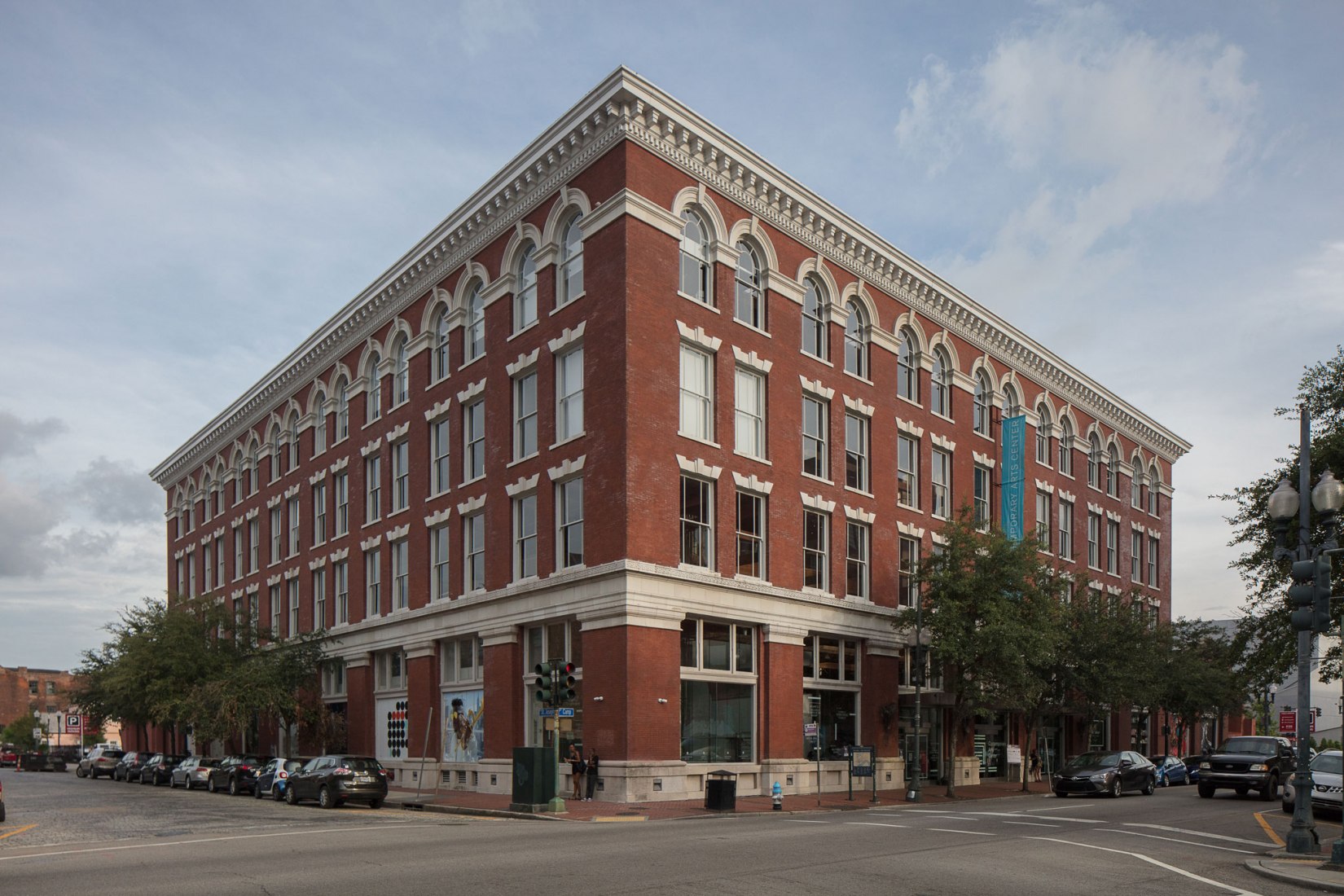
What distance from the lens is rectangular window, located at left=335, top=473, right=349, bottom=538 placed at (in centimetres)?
4706

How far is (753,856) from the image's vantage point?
16328 mm

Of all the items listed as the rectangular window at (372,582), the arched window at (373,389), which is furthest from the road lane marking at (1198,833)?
the arched window at (373,389)

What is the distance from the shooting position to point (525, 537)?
34.9 m

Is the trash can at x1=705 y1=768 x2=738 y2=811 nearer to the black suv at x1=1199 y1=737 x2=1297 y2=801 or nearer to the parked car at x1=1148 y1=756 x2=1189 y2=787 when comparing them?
the black suv at x1=1199 y1=737 x2=1297 y2=801

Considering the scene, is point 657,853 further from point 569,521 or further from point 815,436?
point 815,436

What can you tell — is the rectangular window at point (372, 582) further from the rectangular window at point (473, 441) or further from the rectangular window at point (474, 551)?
the rectangular window at point (473, 441)

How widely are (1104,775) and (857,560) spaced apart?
32.6 ft

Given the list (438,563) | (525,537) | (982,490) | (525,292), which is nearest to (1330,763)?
(525,537)

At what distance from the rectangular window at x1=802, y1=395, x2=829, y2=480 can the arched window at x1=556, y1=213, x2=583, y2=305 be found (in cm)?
849

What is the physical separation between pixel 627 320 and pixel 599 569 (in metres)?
6.70

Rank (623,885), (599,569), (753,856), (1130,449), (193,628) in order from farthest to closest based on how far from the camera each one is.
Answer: (1130,449) < (193,628) < (599,569) < (753,856) < (623,885)

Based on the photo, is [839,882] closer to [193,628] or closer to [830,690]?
[830,690]

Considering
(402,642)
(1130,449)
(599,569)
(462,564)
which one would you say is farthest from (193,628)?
(1130,449)

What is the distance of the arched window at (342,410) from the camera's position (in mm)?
47969
